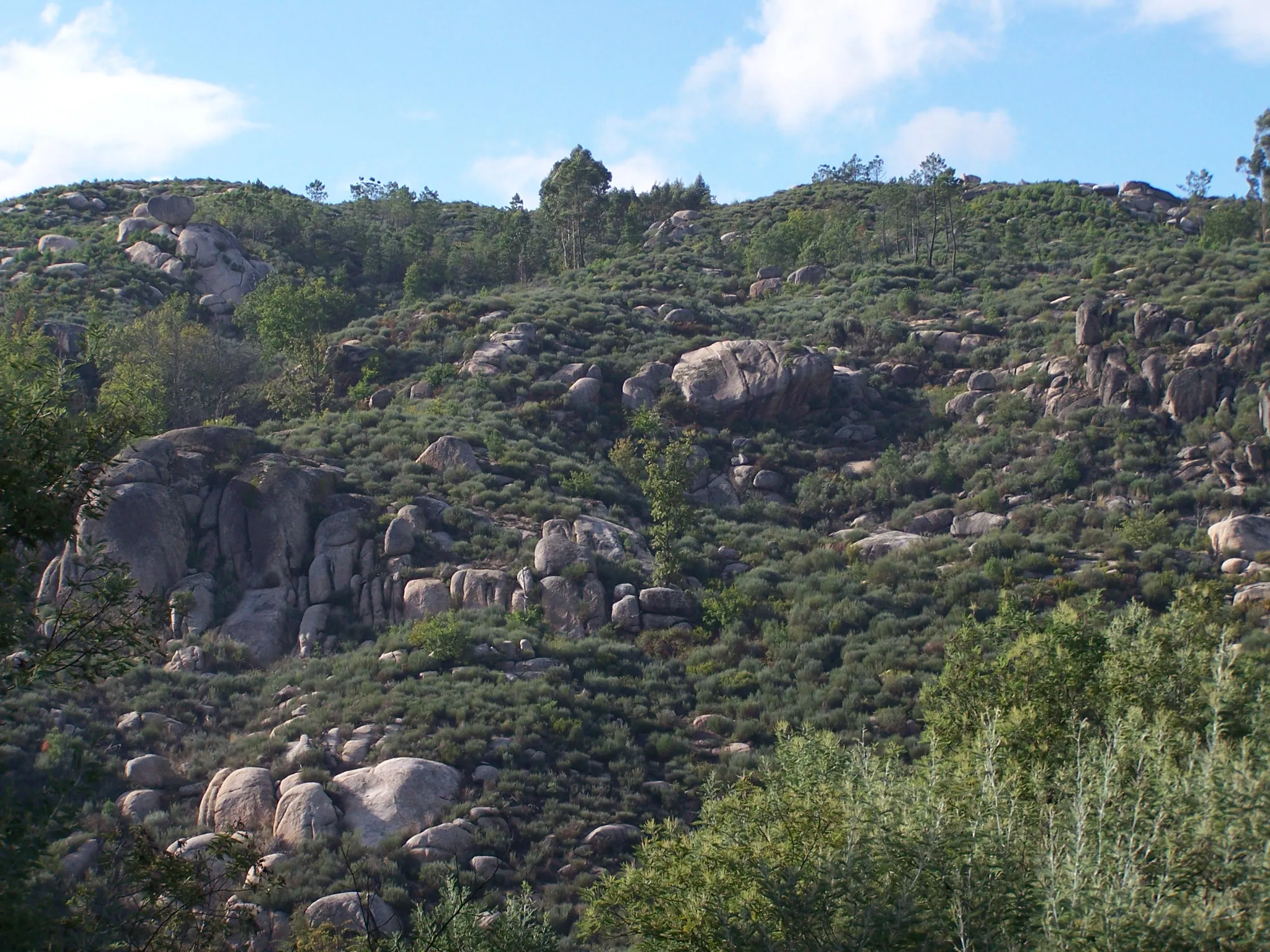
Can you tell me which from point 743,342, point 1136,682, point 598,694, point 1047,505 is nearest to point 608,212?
point 743,342

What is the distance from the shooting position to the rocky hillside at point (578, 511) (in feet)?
63.8

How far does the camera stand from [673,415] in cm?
4075

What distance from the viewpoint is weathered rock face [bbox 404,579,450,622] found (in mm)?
26125

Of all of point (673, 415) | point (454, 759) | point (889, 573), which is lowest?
point (454, 759)

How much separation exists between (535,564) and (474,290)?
118 feet

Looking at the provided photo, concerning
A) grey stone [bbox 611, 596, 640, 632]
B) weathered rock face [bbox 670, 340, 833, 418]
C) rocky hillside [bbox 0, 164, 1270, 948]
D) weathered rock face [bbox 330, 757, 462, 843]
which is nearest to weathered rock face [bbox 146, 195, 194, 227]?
rocky hillside [bbox 0, 164, 1270, 948]

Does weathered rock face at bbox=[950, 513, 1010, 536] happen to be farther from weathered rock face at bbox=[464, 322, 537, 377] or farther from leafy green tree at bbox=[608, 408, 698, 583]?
weathered rock face at bbox=[464, 322, 537, 377]

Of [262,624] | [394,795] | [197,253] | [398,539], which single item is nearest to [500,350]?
[398,539]

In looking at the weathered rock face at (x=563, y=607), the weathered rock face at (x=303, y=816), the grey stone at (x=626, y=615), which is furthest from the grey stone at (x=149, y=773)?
the grey stone at (x=626, y=615)

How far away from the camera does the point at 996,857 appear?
8.00 meters

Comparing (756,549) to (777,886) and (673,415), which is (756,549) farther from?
(777,886)

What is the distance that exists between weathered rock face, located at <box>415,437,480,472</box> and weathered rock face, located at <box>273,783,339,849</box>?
51.6ft

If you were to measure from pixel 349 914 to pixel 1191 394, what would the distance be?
35523mm

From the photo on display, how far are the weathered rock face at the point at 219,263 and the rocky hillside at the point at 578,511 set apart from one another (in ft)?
0.74
